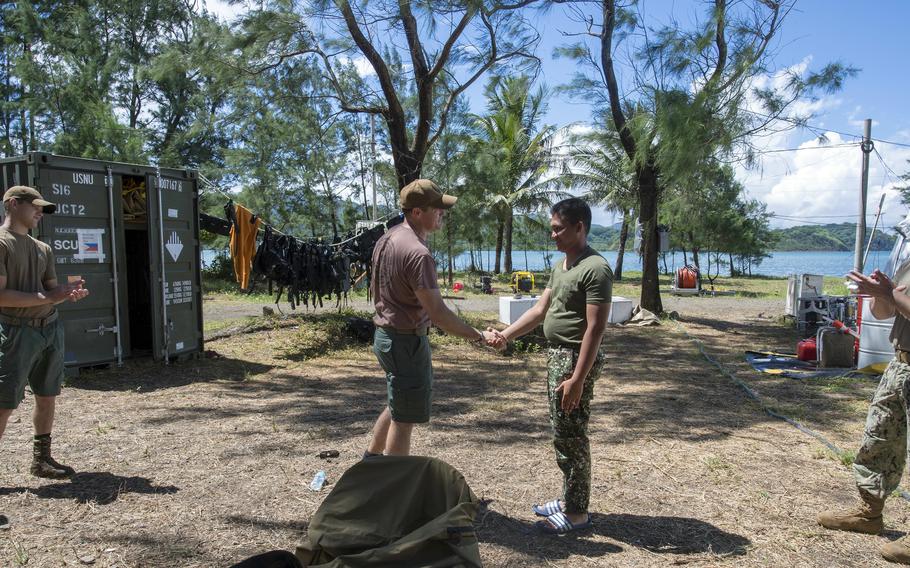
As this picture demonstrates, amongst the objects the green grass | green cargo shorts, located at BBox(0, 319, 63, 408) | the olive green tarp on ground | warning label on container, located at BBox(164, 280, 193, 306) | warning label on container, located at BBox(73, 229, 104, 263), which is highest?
warning label on container, located at BBox(73, 229, 104, 263)

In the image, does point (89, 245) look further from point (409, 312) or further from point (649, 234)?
point (649, 234)

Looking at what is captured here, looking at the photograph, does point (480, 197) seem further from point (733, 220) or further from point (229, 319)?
point (733, 220)

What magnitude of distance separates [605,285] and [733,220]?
33528mm

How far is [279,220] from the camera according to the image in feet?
69.7

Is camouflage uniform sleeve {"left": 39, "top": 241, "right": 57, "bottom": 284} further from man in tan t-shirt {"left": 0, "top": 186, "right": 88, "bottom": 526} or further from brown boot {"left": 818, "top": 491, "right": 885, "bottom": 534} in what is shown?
brown boot {"left": 818, "top": 491, "right": 885, "bottom": 534}

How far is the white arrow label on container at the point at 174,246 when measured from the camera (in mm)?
7367

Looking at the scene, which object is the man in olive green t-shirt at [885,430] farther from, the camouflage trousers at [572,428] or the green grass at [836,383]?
the green grass at [836,383]

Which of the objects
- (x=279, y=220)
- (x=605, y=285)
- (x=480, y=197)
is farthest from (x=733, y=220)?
(x=605, y=285)

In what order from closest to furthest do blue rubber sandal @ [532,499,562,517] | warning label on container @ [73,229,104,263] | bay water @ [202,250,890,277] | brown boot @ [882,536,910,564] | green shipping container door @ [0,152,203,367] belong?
1. brown boot @ [882,536,910,564]
2. blue rubber sandal @ [532,499,562,517]
3. green shipping container door @ [0,152,203,367]
4. warning label on container @ [73,229,104,263]
5. bay water @ [202,250,890,277]

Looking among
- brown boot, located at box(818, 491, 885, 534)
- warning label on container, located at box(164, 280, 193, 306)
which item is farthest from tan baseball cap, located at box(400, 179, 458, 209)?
warning label on container, located at box(164, 280, 193, 306)

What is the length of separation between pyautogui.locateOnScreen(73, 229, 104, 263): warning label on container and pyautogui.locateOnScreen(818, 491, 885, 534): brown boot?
689 cm

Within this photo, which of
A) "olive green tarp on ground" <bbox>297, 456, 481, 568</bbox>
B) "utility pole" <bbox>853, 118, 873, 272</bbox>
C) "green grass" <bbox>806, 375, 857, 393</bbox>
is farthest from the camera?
"utility pole" <bbox>853, 118, 873, 272</bbox>

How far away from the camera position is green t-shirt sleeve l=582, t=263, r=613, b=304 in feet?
9.45

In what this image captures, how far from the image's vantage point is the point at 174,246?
7445mm
